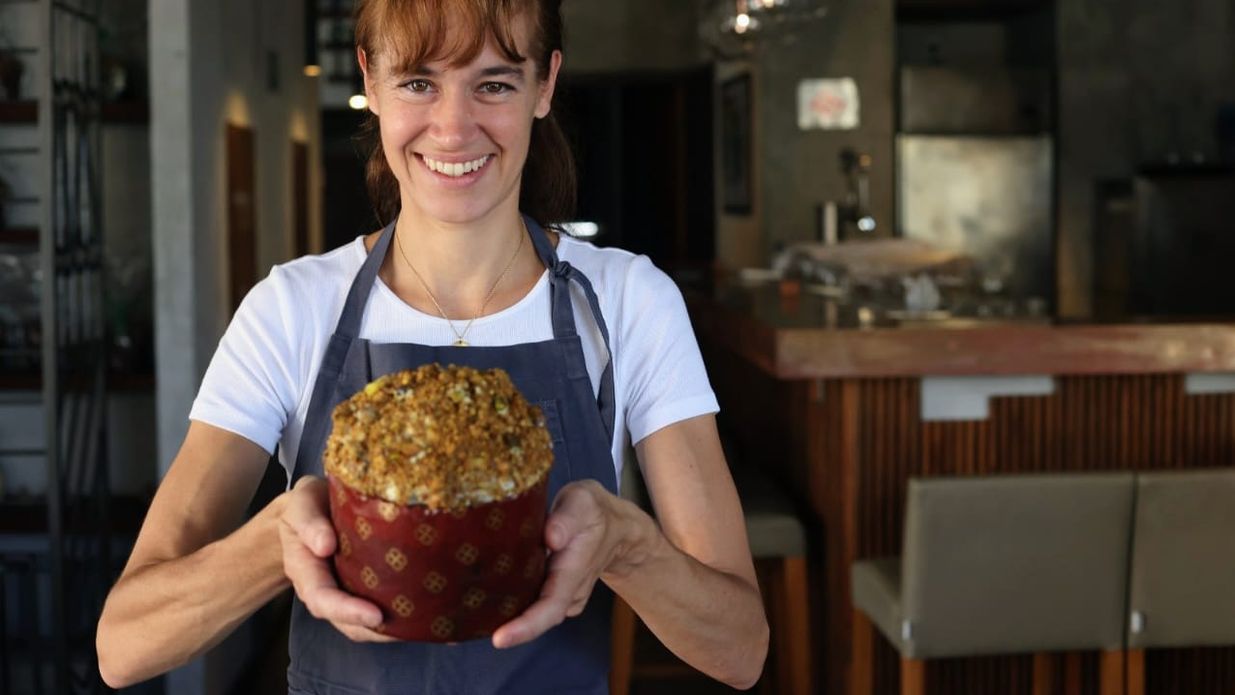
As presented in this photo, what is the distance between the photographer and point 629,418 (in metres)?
1.42

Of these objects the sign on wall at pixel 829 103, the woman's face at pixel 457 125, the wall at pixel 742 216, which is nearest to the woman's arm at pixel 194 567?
the woman's face at pixel 457 125

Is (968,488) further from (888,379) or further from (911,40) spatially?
(911,40)

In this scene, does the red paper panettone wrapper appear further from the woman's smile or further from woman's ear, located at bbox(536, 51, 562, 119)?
woman's ear, located at bbox(536, 51, 562, 119)

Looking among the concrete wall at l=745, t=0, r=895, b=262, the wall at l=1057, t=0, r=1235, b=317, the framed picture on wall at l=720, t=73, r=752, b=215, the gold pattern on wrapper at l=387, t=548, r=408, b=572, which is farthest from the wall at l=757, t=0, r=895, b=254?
the gold pattern on wrapper at l=387, t=548, r=408, b=572

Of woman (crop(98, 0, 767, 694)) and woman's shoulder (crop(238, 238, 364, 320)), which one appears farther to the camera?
woman's shoulder (crop(238, 238, 364, 320))

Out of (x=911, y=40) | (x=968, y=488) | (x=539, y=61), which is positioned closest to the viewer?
(x=539, y=61)

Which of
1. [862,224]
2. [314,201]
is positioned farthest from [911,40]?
[314,201]

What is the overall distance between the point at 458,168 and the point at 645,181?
30.9 ft

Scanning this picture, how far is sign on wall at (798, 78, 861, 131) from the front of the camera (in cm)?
782

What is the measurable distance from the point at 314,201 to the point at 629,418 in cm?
633

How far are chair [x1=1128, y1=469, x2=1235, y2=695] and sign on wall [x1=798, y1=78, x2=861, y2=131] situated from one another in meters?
5.10

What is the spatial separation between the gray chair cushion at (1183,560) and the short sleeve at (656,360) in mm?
1856

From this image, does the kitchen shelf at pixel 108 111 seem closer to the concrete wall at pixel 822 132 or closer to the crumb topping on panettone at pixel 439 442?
the crumb topping on panettone at pixel 439 442

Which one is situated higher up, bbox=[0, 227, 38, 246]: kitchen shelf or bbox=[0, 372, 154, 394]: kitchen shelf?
bbox=[0, 227, 38, 246]: kitchen shelf
